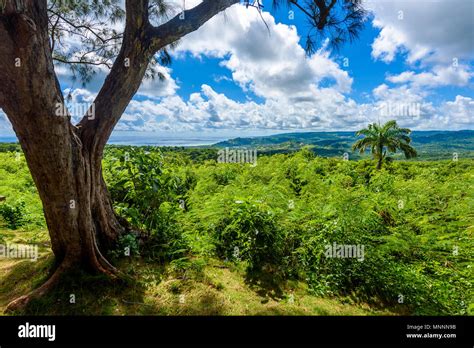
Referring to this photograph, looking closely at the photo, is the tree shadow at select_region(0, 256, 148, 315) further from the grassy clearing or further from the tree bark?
the tree bark

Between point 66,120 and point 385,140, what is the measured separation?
2854cm

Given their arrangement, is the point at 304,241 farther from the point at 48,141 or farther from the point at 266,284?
the point at 48,141

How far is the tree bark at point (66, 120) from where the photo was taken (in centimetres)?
257

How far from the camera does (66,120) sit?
115 inches

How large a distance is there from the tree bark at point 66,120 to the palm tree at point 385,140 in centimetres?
2610

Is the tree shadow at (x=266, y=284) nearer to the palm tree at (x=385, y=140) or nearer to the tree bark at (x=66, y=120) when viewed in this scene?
the tree bark at (x=66, y=120)

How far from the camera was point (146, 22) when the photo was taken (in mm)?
3488

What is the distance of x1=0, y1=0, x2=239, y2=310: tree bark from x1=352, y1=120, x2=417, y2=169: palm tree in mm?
26097

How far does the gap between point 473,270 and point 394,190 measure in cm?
468

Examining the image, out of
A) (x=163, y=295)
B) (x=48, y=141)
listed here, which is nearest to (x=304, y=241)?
(x=163, y=295)

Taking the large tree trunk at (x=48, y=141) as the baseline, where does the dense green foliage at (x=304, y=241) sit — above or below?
below

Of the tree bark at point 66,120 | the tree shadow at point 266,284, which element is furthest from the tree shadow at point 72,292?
the tree shadow at point 266,284

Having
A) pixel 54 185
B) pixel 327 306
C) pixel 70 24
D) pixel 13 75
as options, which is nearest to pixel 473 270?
pixel 327 306
